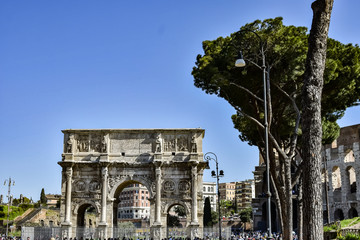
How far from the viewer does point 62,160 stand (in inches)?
1266

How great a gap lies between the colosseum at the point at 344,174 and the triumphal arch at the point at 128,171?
18.0m

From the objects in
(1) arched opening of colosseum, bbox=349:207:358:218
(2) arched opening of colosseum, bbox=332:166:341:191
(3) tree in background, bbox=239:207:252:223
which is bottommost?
(3) tree in background, bbox=239:207:252:223

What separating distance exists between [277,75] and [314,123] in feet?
32.8

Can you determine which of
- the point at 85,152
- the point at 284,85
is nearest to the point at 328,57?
the point at 284,85

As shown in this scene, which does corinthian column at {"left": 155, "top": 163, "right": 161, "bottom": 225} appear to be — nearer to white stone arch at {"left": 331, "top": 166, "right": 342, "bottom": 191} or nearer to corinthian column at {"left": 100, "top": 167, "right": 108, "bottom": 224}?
corinthian column at {"left": 100, "top": 167, "right": 108, "bottom": 224}

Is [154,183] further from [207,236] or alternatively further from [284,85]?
[284,85]

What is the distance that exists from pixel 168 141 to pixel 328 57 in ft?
51.5

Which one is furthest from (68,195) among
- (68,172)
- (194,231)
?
(194,231)

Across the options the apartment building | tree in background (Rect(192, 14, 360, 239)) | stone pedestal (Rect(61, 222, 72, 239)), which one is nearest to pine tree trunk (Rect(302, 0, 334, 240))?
tree in background (Rect(192, 14, 360, 239))

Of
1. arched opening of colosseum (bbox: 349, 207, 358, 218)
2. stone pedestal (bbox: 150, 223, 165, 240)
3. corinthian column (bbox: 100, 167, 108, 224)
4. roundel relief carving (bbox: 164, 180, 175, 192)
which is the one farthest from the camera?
arched opening of colosseum (bbox: 349, 207, 358, 218)

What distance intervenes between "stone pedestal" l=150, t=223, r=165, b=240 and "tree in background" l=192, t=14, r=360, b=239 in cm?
1226

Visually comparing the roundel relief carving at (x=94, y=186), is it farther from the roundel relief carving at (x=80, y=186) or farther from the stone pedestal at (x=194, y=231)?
the stone pedestal at (x=194, y=231)

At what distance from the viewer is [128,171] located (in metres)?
31.6

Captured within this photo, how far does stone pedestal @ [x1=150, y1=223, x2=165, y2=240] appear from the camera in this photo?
29859 millimetres
